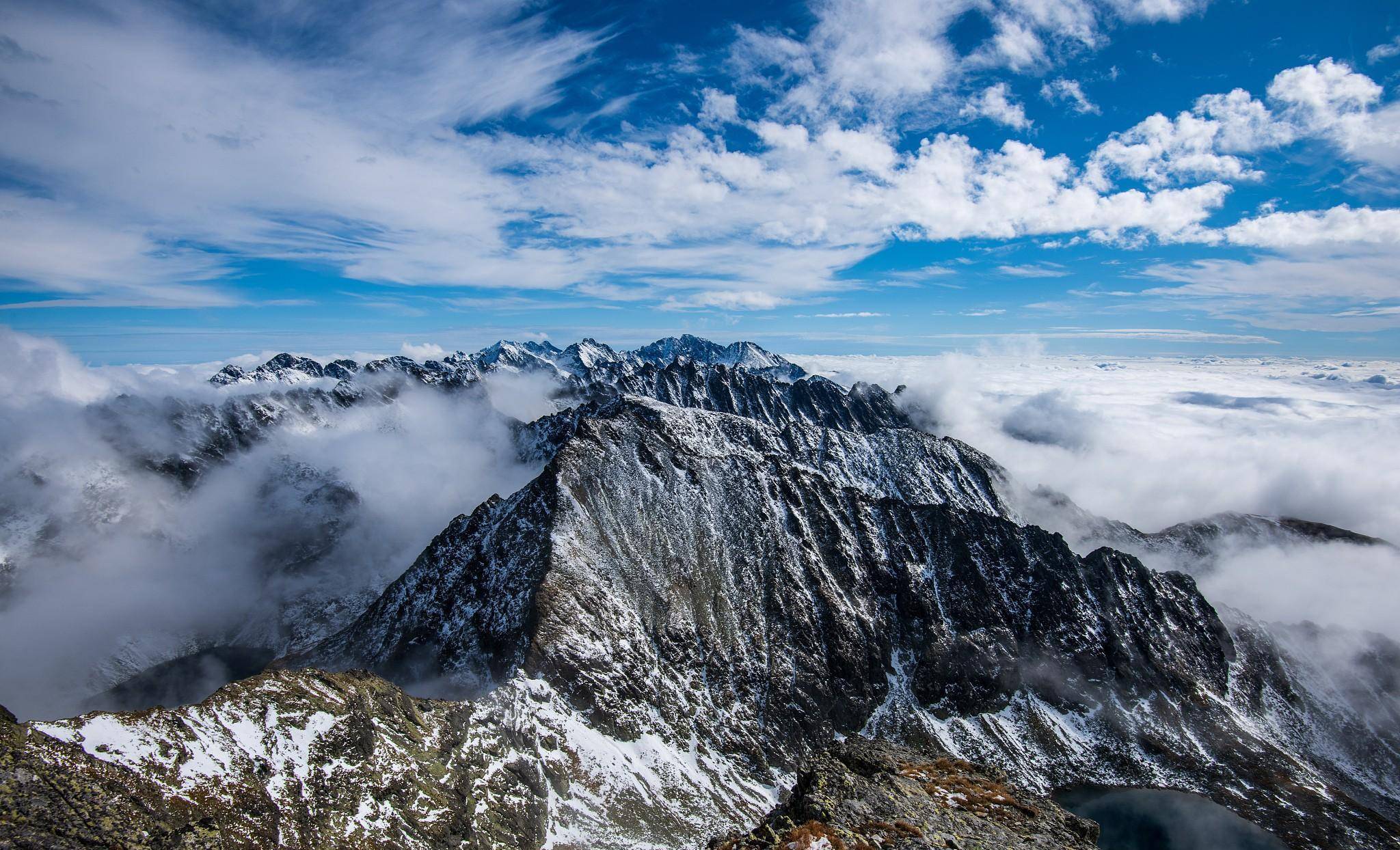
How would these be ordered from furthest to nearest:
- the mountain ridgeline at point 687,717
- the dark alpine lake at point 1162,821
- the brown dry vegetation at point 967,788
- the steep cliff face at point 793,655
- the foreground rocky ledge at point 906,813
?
1. the steep cliff face at point 793,655
2. the dark alpine lake at point 1162,821
3. the mountain ridgeline at point 687,717
4. the brown dry vegetation at point 967,788
5. the foreground rocky ledge at point 906,813

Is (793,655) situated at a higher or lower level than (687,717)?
higher

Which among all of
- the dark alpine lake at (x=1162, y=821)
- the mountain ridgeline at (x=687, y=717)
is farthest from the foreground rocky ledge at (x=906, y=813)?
the dark alpine lake at (x=1162, y=821)

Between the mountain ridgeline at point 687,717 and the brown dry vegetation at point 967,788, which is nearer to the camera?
the brown dry vegetation at point 967,788

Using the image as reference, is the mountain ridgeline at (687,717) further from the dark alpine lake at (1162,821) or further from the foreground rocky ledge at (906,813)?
the dark alpine lake at (1162,821)

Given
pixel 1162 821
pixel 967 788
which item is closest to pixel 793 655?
pixel 1162 821

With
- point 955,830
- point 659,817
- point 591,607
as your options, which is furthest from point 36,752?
point 591,607

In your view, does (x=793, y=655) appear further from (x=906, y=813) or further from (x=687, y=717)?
(x=906, y=813)

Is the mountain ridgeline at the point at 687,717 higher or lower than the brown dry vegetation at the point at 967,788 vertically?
lower

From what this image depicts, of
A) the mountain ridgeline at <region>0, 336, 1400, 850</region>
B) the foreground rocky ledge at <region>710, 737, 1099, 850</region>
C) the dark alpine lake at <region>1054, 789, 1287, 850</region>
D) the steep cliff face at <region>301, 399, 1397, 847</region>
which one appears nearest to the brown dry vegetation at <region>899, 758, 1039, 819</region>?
the foreground rocky ledge at <region>710, 737, 1099, 850</region>

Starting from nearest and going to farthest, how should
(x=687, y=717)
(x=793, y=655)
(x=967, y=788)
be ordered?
1. (x=967, y=788)
2. (x=687, y=717)
3. (x=793, y=655)
